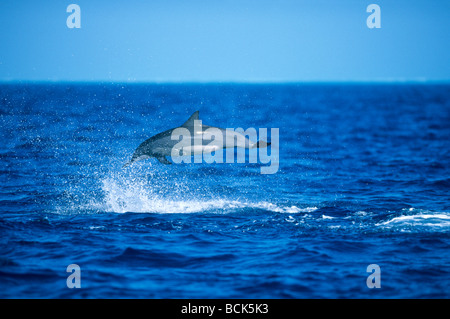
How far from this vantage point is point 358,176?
2591 centimetres

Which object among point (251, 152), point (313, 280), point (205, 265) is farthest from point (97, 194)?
point (251, 152)

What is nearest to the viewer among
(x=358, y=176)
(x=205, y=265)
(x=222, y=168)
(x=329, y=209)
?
(x=205, y=265)

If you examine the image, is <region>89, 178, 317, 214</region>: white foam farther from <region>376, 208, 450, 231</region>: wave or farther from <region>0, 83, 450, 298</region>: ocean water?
<region>376, 208, 450, 231</region>: wave

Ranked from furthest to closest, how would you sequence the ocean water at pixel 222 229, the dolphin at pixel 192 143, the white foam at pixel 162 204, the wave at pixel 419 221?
the white foam at pixel 162 204
the wave at pixel 419 221
the dolphin at pixel 192 143
the ocean water at pixel 222 229

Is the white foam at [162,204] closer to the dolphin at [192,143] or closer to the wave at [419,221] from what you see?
the wave at [419,221]

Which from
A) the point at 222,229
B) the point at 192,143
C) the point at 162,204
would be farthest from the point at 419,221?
the point at 162,204

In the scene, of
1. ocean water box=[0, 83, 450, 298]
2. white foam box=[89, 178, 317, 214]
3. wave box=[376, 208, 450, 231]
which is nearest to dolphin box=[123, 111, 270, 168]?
Result: ocean water box=[0, 83, 450, 298]

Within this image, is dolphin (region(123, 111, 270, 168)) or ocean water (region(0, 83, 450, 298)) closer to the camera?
ocean water (region(0, 83, 450, 298))


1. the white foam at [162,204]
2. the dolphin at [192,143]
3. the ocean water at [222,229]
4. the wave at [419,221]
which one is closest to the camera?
the ocean water at [222,229]

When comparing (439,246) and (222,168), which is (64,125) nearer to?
(222,168)

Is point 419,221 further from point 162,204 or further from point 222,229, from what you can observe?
point 162,204

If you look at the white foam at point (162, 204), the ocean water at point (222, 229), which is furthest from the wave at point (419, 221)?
the white foam at point (162, 204)

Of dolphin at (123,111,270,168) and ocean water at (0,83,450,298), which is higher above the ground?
dolphin at (123,111,270,168)

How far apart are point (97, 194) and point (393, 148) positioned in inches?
898
